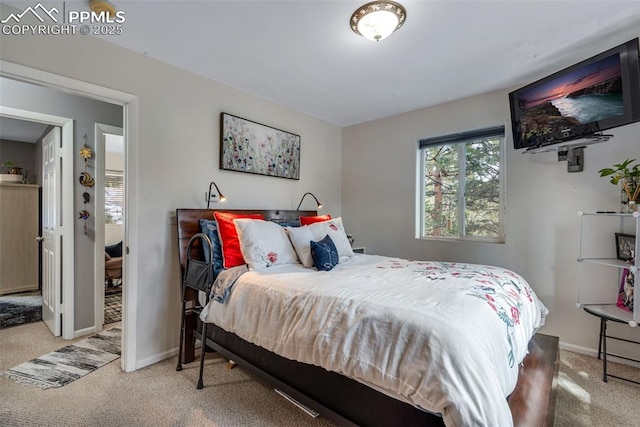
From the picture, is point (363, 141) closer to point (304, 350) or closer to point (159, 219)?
point (159, 219)

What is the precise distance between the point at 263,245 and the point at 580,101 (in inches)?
104

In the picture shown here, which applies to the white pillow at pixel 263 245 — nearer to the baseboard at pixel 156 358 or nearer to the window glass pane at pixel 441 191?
the baseboard at pixel 156 358

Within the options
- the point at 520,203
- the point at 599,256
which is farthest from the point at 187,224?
the point at 599,256

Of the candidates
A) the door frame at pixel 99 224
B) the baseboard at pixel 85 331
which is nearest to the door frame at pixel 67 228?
the baseboard at pixel 85 331

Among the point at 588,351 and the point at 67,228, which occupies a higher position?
the point at 67,228

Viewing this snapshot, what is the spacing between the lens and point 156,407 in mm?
1867

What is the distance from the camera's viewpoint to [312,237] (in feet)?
8.61

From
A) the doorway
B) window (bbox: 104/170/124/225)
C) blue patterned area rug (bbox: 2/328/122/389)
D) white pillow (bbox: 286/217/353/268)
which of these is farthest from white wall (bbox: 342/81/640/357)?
window (bbox: 104/170/124/225)

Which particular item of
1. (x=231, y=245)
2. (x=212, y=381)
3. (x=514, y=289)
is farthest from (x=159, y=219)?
(x=514, y=289)

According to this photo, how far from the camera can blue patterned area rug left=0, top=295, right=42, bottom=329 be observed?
10.8 feet

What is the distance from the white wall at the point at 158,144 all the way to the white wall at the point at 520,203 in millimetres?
1901

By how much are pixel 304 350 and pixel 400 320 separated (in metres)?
0.56

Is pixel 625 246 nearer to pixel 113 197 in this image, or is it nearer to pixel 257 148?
pixel 257 148

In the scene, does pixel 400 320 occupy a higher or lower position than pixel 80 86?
lower
